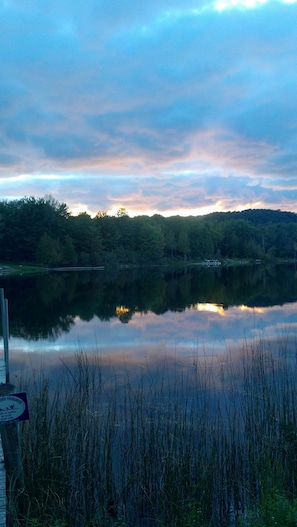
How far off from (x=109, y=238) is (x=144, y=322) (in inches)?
2993

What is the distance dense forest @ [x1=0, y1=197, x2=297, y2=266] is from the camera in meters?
82.8

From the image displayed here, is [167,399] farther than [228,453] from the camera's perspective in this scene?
Yes

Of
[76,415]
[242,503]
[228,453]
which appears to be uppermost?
[76,415]

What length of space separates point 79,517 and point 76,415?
5.37 ft

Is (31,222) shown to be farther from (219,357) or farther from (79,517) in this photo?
(79,517)

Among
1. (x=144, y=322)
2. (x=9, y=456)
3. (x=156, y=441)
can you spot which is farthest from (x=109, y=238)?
(x=9, y=456)

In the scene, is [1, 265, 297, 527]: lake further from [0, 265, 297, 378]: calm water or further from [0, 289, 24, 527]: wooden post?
[0, 265, 297, 378]: calm water

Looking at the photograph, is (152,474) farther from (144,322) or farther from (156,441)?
(144,322)

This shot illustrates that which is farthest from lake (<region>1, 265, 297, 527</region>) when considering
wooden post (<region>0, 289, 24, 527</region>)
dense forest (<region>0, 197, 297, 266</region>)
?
dense forest (<region>0, 197, 297, 266</region>)

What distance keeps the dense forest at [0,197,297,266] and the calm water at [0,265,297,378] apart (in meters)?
48.6

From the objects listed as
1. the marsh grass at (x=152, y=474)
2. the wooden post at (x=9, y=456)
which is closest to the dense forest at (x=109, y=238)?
the marsh grass at (x=152, y=474)

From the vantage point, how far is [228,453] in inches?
250

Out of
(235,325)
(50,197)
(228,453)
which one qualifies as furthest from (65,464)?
(50,197)

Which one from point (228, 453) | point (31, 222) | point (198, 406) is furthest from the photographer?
point (31, 222)
